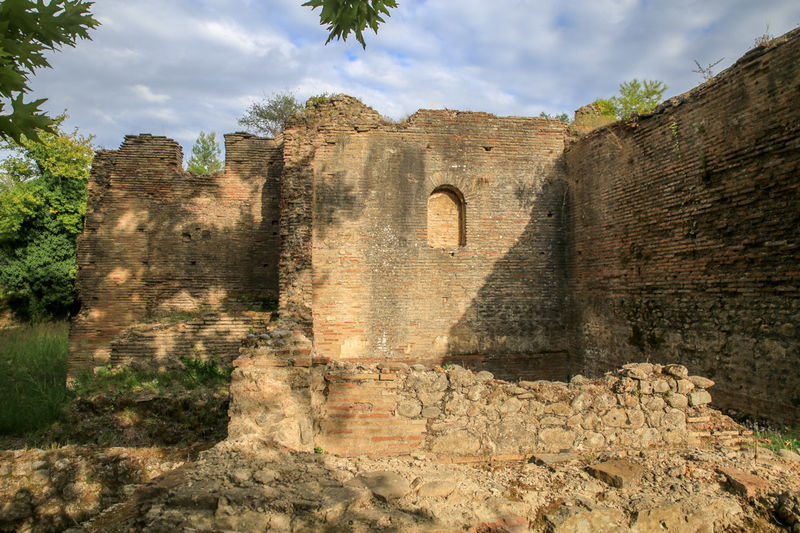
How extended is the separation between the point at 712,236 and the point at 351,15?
576 cm

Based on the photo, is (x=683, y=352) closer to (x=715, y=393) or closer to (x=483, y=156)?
(x=715, y=393)

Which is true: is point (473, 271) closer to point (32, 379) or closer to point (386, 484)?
point (386, 484)

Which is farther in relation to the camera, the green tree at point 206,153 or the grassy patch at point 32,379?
the green tree at point 206,153

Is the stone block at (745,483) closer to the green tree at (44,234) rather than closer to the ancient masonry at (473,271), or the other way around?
the ancient masonry at (473,271)

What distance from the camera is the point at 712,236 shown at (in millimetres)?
6449

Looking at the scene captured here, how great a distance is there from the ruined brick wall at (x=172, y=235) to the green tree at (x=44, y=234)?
8.91 m

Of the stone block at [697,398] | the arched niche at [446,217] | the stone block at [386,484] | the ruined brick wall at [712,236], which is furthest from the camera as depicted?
the arched niche at [446,217]

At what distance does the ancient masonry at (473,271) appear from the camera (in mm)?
4410

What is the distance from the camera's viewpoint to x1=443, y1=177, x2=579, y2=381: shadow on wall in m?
9.66

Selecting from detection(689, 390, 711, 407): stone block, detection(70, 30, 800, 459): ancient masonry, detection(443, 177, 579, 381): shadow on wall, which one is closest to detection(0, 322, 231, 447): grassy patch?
detection(70, 30, 800, 459): ancient masonry

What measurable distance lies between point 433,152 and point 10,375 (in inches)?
428

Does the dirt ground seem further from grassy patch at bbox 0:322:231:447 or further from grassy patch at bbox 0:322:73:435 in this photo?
grassy patch at bbox 0:322:73:435

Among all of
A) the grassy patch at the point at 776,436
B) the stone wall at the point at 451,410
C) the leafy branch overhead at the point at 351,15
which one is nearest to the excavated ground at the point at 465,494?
the stone wall at the point at 451,410

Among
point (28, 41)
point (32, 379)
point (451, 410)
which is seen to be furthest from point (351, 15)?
point (32, 379)
